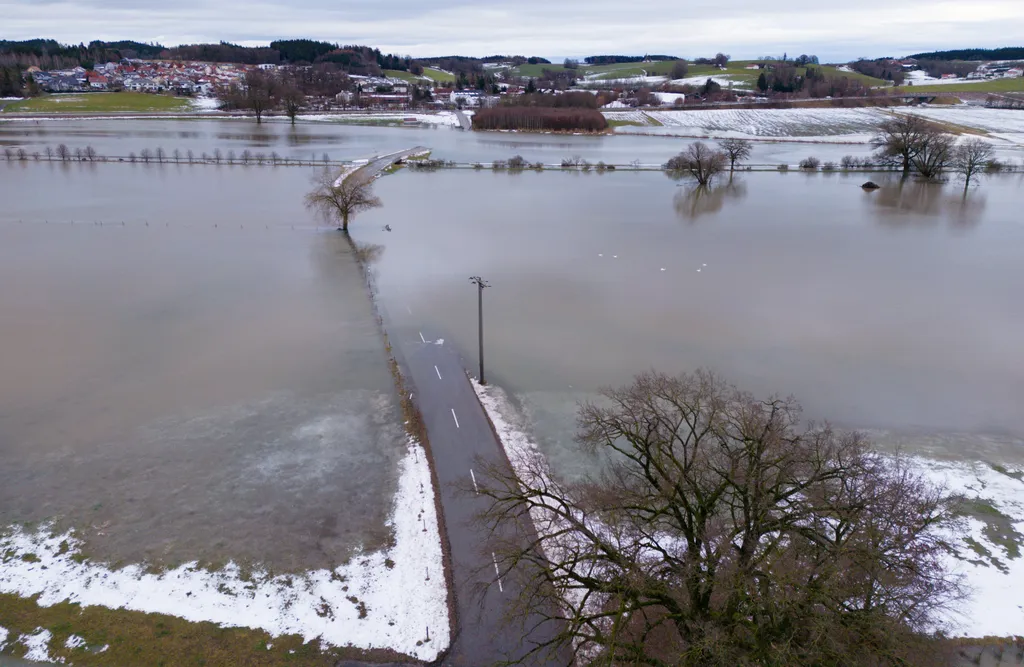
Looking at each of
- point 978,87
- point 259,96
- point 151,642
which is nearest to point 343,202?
point 151,642

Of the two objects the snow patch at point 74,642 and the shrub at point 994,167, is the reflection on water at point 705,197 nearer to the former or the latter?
the shrub at point 994,167

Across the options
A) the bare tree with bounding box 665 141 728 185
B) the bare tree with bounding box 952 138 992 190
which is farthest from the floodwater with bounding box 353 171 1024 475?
the bare tree with bounding box 665 141 728 185

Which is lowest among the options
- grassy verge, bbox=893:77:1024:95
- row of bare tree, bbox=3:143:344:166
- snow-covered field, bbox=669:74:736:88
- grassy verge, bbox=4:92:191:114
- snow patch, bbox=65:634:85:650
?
snow patch, bbox=65:634:85:650

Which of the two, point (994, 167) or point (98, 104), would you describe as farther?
point (98, 104)

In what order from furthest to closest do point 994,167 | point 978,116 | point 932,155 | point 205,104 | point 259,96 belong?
1. point 205,104
2. point 259,96
3. point 978,116
4. point 994,167
5. point 932,155

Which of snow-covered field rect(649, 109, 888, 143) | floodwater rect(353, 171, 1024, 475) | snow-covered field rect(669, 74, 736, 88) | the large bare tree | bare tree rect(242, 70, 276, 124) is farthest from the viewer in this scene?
snow-covered field rect(669, 74, 736, 88)

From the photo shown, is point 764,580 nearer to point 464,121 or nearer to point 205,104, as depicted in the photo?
point 464,121

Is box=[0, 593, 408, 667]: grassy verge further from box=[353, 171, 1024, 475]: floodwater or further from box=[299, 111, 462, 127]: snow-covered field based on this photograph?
box=[299, 111, 462, 127]: snow-covered field
